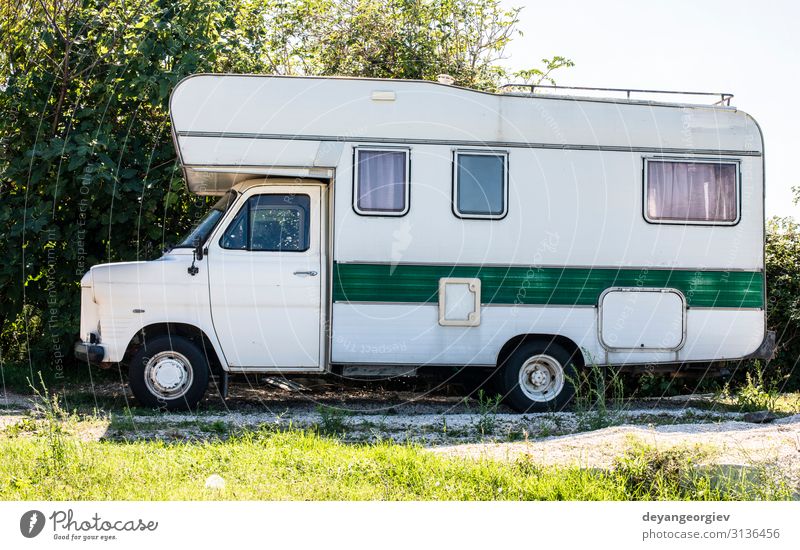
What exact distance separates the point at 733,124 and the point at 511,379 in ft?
12.0

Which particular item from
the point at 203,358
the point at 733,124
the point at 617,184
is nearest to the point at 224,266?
the point at 203,358

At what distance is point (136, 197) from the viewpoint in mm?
12094

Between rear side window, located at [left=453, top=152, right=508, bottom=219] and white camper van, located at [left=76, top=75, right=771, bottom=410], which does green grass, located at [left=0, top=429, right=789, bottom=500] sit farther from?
rear side window, located at [left=453, top=152, right=508, bottom=219]

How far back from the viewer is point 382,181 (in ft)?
32.2

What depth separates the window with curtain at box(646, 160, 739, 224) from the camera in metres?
10.2

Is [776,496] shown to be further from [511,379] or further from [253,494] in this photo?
[511,379]

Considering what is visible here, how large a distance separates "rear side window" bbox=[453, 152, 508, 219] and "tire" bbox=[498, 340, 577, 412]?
1.50 m

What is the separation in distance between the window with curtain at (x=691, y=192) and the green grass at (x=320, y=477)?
4458 millimetres

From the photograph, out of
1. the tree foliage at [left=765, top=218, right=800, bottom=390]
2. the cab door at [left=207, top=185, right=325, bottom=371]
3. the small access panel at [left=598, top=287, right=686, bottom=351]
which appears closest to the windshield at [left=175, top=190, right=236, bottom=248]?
the cab door at [left=207, top=185, right=325, bottom=371]

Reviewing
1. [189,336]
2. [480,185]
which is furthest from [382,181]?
[189,336]

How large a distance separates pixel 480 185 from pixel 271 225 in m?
2.21

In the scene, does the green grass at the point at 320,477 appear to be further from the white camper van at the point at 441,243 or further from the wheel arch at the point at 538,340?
the wheel arch at the point at 538,340

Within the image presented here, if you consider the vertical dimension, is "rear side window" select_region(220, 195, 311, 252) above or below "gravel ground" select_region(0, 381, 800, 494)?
above

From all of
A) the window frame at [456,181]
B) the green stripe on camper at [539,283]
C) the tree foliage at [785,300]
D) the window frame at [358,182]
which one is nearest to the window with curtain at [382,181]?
the window frame at [358,182]
